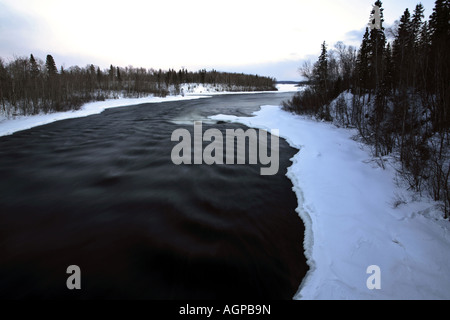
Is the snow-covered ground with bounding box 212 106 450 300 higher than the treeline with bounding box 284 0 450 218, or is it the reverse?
the treeline with bounding box 284 0 450 218

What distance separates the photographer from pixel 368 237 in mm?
4117

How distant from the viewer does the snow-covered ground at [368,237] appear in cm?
308

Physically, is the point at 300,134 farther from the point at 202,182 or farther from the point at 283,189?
the point at 202,182

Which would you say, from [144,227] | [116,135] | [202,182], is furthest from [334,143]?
[116,135]

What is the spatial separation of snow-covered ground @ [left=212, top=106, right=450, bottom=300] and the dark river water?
38cm

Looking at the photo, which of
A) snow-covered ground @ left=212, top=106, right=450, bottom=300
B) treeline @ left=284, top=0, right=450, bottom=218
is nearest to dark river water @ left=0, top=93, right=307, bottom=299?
snow-covered ground @ left=212, top=106, right=450, bottom=300

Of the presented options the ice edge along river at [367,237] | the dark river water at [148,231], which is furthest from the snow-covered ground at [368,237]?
the dark river water at [148,231]

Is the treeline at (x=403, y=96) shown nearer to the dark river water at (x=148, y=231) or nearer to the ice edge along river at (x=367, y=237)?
the ice edge along river at (x=367, y=237)

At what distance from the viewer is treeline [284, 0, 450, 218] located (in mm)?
6478

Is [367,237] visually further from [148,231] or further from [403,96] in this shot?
[403,96]

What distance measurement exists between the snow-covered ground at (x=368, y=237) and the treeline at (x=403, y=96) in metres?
0.64

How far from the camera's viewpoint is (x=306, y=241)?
4.29 metres

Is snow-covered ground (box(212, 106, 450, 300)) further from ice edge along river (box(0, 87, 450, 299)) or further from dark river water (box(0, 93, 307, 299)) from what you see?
dark river water (box(0, 93, 307, 299))
